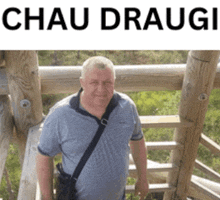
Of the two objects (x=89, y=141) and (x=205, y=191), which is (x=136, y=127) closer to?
(x=89, y=141)

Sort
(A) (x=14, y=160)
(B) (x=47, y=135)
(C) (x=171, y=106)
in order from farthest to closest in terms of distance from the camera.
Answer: (C) (x=171, y=106) < (A) (x=14, y=160) < (B) (x=47, y=135)

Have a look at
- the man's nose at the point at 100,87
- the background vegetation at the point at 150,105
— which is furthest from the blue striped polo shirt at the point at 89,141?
the background vegetation at the point at 150,105

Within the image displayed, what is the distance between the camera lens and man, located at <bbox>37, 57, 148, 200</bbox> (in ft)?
4.58

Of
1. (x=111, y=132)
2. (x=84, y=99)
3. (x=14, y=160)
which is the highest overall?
(x=84, y=99)

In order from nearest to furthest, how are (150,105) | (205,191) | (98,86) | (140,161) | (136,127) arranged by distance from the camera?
(98,86) < (136,127) < (140,161) < (205,191) < (150,105)

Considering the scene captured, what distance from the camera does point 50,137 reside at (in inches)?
55.9

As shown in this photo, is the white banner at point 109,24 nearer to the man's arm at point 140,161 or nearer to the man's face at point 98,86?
the man's face at point 98,86

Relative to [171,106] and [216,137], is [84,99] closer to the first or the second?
[216,137]

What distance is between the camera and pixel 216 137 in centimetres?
905

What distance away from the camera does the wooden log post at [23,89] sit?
70.4 inches

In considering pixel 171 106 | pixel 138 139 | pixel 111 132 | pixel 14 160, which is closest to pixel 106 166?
pixel 111 132

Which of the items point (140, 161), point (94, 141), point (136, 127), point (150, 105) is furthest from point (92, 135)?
point (150, 105)

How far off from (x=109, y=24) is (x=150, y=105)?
9576mm

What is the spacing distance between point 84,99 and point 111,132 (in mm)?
233
